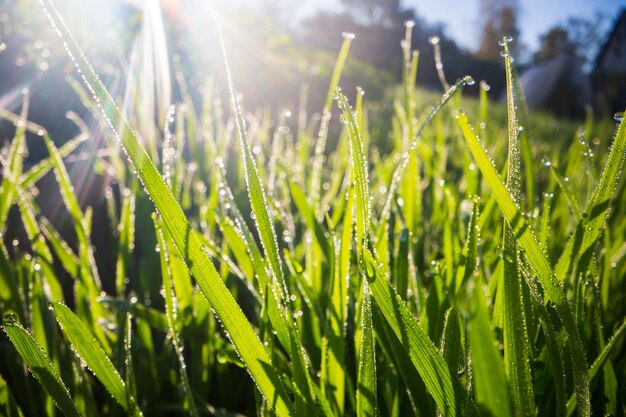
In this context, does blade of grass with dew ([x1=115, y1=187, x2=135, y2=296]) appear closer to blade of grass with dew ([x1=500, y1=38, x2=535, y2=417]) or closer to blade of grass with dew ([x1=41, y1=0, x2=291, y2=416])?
blade of grass with dew ([x1=41, y1=0, x2=291, y2=416])

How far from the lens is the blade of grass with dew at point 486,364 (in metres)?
0.15

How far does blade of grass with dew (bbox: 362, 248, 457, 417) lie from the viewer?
27 centimetres

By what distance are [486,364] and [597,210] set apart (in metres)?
0.20

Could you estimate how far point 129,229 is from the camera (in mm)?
520

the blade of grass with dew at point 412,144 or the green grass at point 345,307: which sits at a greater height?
the blade of grass with dew at point 412,144

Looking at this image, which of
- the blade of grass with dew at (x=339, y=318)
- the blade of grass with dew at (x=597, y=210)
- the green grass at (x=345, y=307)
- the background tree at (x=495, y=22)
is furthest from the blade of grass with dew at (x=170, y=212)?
the background tree at (x=495, y=22)

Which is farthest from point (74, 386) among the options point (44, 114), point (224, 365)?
point (44, 114)

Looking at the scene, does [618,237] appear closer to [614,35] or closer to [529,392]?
[529,392]

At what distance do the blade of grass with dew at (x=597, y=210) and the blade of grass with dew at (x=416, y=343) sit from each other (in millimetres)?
144

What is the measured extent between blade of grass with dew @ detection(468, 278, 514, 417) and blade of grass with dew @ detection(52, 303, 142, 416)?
231 mm

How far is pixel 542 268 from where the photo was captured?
26cm

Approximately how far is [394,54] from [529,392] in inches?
758

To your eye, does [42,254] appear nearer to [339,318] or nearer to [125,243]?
[125,243]

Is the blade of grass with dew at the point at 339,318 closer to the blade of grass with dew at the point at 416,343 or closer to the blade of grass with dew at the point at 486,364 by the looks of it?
the blade of grass with dew at the point at 416,343
